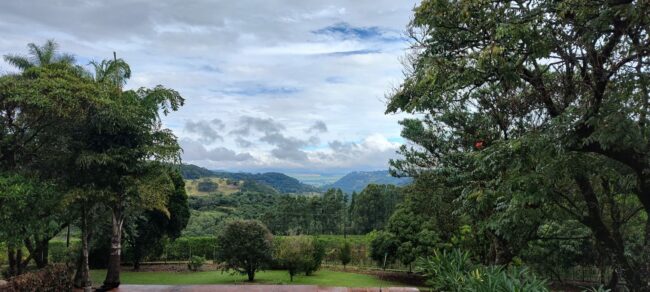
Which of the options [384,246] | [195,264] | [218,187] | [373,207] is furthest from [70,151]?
[218,187]

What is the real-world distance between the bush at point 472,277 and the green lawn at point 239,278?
30.0ft

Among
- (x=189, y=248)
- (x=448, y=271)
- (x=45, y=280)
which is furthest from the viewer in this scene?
(x=189, y=248)

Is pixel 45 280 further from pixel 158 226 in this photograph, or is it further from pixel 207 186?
pixel 207 186

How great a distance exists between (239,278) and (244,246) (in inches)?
72.9

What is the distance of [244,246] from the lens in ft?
55.2

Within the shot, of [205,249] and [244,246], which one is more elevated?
[244,246]

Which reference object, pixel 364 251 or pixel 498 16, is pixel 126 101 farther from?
pixel 364 251

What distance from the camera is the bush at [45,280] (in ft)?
22.9

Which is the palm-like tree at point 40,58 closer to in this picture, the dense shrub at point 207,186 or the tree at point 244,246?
the tree at point 244,246

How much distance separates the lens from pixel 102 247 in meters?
19.9

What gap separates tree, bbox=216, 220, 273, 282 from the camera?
55.4ft

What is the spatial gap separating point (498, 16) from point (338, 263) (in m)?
19.8

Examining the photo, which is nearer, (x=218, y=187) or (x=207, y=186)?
(x=207, y=186)

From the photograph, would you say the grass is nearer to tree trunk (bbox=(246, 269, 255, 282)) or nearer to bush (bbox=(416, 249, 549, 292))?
tree trunk (bbox=(246, 269, 255, 282))
